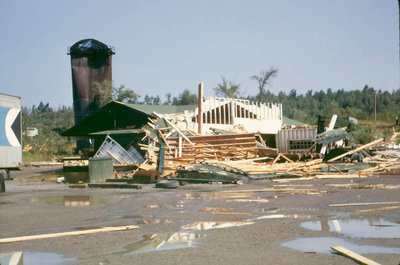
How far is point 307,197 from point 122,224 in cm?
633

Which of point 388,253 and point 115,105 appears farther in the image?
point 115,105

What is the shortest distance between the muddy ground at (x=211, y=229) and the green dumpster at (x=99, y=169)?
31.3 ft

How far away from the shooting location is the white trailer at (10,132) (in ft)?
57.1

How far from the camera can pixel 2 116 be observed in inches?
680

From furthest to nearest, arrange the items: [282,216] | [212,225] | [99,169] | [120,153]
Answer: [120,153] < [99,169] < [282,216] < [212,225]

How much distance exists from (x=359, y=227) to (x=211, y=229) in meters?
2.51

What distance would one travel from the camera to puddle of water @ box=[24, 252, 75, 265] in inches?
242

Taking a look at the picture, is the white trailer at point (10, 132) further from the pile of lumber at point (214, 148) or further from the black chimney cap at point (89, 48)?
the black chimney cap at point (89, 48)

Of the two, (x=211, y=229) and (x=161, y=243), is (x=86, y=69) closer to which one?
(x=211, y=229)

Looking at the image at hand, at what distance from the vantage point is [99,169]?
23812mm

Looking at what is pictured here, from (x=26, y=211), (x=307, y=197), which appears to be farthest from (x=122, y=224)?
(x=307, y=197)

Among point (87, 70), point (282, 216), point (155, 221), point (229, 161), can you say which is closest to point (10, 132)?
point (155, 221)

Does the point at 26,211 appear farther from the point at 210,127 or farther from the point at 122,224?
the point at 210,127

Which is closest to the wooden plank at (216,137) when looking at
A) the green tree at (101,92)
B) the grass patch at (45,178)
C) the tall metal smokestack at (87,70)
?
the grass patch at (45,178)
